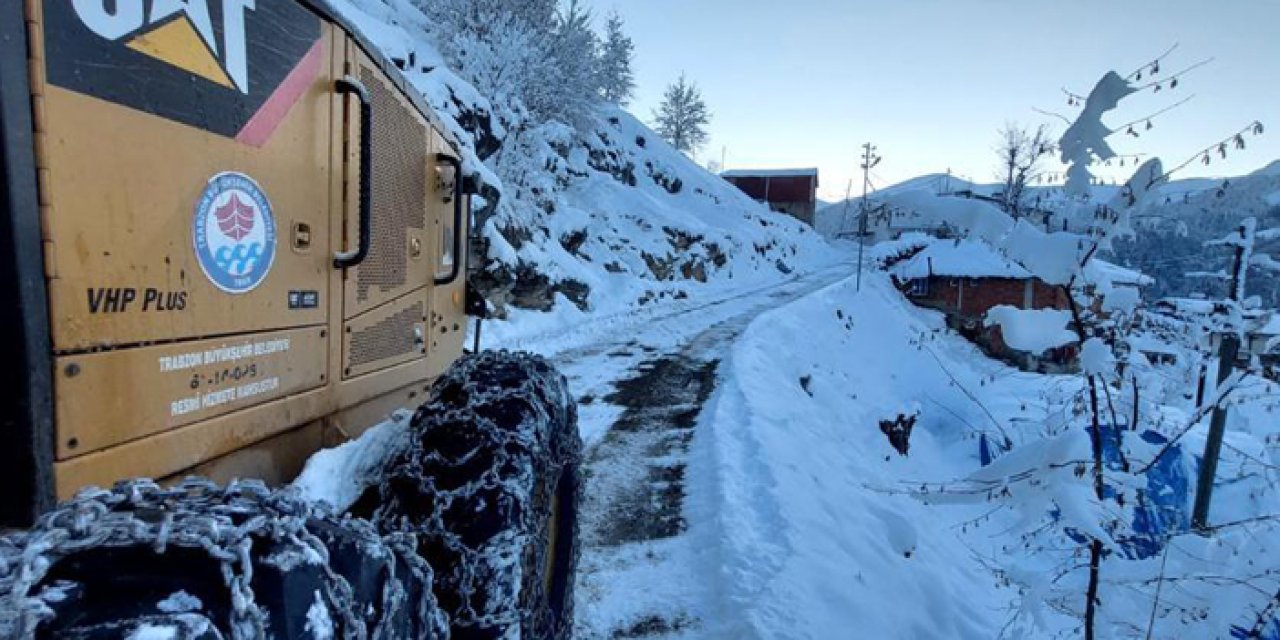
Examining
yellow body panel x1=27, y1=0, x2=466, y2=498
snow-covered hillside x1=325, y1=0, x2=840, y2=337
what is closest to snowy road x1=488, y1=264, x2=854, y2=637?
yellow body panel x1=27, y1=0, x2=466, y2=498

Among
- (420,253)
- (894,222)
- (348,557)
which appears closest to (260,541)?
(348,557)

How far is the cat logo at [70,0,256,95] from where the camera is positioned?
140 centimetres

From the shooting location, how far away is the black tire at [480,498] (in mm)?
2039

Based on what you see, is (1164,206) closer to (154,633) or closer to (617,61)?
(154,633)

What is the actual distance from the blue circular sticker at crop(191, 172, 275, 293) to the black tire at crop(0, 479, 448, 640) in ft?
2.07

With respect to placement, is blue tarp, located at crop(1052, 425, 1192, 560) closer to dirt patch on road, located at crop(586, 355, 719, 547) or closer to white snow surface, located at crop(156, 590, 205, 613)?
dirt patch on road, located at crop(586, 355, 719, 547)

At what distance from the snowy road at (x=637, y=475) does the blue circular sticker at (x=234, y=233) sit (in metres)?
2.30

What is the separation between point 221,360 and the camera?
1791 mm

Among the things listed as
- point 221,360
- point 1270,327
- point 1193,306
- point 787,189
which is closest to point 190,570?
point 221,360

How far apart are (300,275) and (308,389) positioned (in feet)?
1.31

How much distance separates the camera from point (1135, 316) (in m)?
3.93

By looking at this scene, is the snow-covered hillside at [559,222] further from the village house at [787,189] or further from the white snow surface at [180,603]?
the village house at [787,189]

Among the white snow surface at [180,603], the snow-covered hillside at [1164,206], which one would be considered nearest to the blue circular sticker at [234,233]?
the white snow surface at [180,603]

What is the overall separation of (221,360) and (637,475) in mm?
3878
